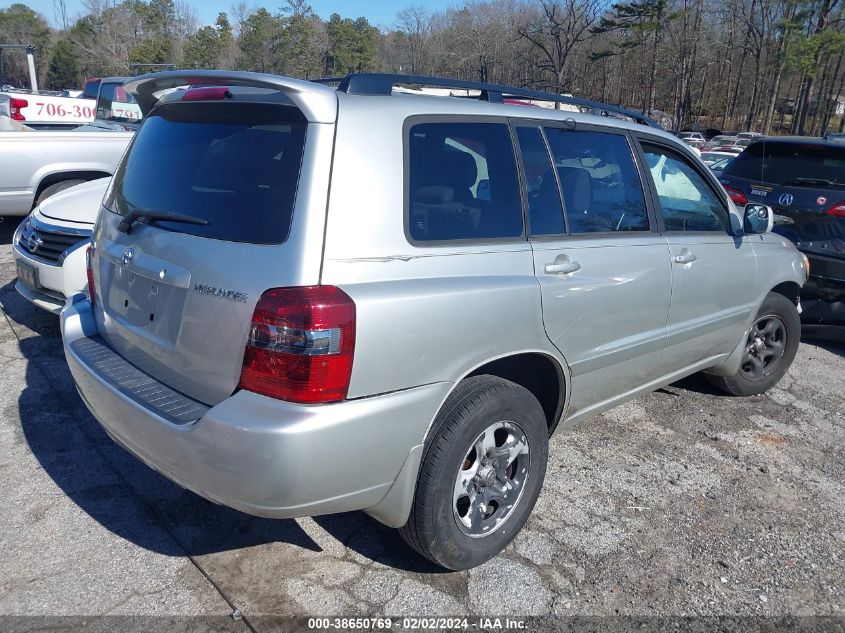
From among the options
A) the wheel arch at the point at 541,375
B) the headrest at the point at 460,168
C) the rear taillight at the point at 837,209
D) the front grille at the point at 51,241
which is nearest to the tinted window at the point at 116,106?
the front grille at the point at 51,241

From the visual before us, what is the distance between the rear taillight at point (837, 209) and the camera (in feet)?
18.4

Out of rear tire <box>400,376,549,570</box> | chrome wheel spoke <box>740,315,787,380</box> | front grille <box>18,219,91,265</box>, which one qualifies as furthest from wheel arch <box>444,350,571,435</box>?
front grille <box>18,219,91,265</box>

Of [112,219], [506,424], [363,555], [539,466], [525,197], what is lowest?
[363,555]

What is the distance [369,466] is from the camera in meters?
2.27

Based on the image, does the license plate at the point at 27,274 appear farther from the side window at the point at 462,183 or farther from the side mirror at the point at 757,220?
the side mirror at the point at 757,220

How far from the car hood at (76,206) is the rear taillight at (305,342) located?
11.4 feet

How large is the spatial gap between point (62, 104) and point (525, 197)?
44.9ft

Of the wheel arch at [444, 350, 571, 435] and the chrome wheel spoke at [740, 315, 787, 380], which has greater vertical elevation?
the wheel arch at [444, 350, 571, 435]

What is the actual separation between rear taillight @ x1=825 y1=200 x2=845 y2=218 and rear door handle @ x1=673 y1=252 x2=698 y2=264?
280cm

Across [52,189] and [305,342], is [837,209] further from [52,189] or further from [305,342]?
[52,189]

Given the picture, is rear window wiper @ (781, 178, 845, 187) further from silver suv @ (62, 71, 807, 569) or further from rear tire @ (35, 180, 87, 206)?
rear tire @ (35, 180, 87, 206)

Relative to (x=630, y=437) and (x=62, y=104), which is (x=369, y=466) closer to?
(x=630, y=437)

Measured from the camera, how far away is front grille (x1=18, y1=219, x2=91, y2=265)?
4.82 meters

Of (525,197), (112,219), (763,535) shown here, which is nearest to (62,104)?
(112,219)
